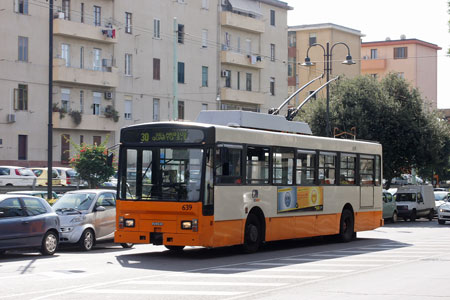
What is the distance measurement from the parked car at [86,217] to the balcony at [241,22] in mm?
43498

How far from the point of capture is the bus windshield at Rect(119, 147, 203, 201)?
17.1 m

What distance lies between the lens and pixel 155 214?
1733cm

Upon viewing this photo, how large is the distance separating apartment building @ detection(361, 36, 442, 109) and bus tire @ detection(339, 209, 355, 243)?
7568 centimetres

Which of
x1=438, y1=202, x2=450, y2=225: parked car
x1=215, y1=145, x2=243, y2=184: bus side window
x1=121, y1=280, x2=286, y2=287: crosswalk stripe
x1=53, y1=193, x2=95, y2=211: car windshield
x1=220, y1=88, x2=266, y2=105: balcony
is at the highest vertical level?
x1=220, y1=88, x2=266, y2=105: balcony

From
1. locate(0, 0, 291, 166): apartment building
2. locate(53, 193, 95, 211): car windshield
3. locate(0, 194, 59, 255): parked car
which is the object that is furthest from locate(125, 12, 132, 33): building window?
locate(0, 194, 59, 255): parked car

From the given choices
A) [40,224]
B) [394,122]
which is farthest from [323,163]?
[394,122]

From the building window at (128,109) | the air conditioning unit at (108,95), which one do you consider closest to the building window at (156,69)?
the building window at (128,109)

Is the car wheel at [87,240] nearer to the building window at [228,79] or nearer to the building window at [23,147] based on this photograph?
the building window at [23,147]

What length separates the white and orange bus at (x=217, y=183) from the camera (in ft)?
56.1

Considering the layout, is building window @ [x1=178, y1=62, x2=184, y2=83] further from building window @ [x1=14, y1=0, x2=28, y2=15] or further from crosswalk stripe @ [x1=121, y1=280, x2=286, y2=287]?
crosswalk stripe @ [x1=121, y1=280, x2=286, y2=287]

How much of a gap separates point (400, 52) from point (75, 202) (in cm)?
8362

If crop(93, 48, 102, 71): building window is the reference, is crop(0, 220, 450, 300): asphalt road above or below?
below

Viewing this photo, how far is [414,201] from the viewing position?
144 feet

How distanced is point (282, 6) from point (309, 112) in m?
24.7
